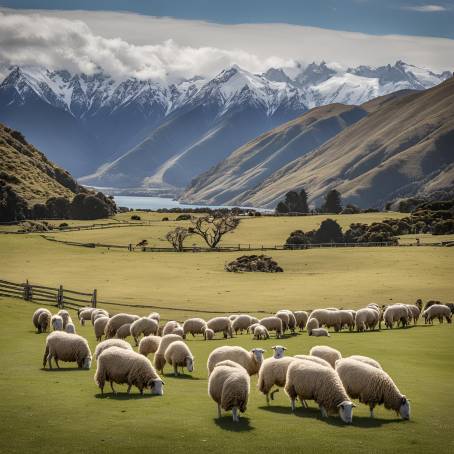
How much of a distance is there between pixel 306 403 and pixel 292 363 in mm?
1385

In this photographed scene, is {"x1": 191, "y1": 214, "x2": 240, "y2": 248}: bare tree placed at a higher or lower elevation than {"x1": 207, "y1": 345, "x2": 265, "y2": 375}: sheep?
higher

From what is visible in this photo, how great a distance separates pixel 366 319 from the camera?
37906 millimetres

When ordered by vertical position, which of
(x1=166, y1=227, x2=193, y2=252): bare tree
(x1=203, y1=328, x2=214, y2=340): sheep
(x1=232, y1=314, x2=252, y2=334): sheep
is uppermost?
(x1=166, y1=227, x2=193, y2=252): bare tree

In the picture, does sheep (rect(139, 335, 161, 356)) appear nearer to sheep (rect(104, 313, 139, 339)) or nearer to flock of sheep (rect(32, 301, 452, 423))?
flock of sheep (rect(32, 301, 452, 423))

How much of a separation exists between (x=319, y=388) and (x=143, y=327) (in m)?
13.5

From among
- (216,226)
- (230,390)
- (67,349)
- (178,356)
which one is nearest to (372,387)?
(230,390)

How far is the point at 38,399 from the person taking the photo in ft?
62.0

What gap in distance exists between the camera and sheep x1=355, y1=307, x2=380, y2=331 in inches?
1487

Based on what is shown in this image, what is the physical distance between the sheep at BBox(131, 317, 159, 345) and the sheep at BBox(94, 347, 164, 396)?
10.5m

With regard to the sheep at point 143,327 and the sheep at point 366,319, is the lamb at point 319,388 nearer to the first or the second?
the sheep at point 143,327

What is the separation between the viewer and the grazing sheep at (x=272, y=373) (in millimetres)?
20078

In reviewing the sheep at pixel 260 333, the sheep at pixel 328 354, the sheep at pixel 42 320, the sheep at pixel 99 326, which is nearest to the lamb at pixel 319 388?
Answer: the sheep at pixel 328 354

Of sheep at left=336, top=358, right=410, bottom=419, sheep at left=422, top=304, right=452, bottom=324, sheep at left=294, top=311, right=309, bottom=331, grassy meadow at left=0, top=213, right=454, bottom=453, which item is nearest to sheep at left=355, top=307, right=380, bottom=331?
grassy meadow at left=0, top=213, right=454, bottom=453

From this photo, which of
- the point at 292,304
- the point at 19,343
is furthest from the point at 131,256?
the point at 19,343
